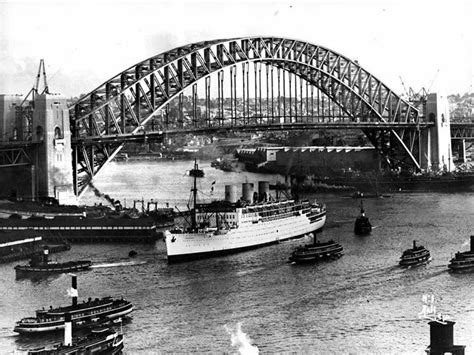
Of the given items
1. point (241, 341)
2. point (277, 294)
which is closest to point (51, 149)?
point (277, 294)

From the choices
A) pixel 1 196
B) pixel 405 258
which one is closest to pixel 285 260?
pixel 405 258

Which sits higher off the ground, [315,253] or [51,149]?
[51,149]

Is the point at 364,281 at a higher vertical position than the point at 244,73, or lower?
lower

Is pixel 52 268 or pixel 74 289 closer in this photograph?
pixel 74 289

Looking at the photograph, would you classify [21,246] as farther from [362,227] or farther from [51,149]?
[362,227]

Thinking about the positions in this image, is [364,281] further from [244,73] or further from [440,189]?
[440,189]

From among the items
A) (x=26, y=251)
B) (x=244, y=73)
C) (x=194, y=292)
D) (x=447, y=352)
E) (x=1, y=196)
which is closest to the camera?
(x=447, y=352)
